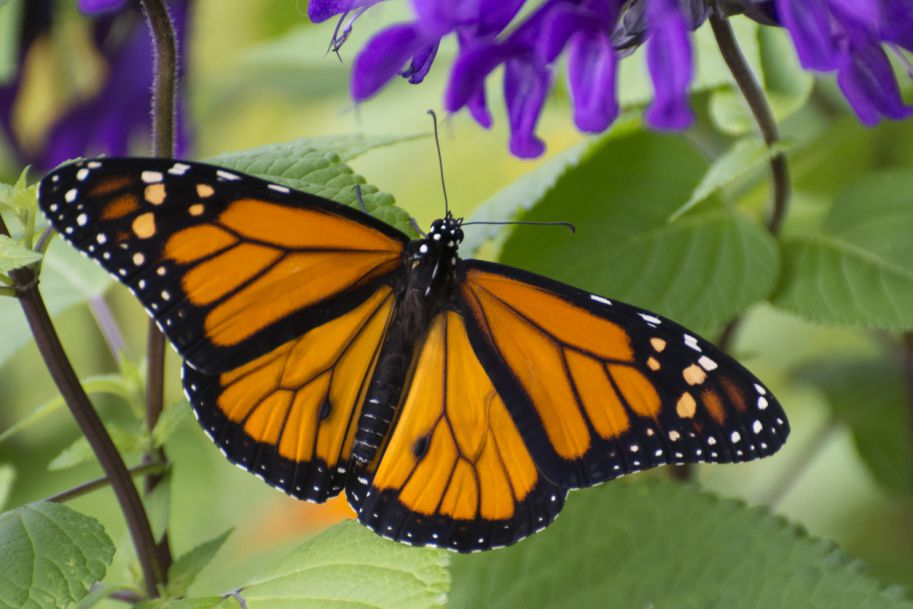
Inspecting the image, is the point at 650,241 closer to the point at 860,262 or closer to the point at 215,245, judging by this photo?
the point at 860,262

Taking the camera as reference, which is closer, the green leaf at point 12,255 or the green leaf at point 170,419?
the green leaf at point 12,255

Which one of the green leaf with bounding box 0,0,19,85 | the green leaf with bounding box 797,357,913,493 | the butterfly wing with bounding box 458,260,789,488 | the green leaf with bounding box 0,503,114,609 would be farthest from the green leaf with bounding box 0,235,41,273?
the green leaf with bounding box 797,357,913,493

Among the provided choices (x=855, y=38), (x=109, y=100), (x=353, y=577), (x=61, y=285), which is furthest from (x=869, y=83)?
(x=109, y=100)

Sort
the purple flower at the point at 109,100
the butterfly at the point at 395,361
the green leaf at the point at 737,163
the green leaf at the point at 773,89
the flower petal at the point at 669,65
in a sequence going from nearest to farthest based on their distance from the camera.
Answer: the flower petal at the point at 669,65, the butterfly at the point at 395,361, the green leaf at the point at 737,163, the green leaf at the point at 773,89, the purple flower at the point at 109,100

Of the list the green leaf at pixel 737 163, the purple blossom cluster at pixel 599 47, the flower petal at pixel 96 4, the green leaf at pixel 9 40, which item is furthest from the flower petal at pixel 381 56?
the green leaf at pixel 9 40

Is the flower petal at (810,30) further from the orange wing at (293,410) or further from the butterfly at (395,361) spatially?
the orange wing at (293,410)

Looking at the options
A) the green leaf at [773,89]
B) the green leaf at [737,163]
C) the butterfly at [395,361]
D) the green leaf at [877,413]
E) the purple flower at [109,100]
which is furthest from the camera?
the purple flower at [109,100]
